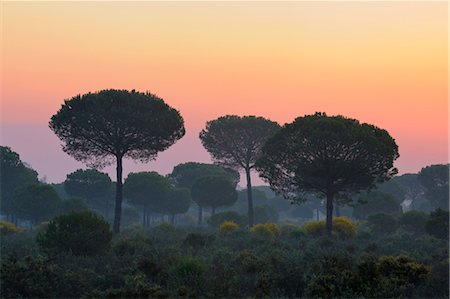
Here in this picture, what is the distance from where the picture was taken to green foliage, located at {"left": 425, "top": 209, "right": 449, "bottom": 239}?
3409cm

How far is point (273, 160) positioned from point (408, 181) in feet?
225

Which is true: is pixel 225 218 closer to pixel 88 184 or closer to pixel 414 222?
pixel 414 222

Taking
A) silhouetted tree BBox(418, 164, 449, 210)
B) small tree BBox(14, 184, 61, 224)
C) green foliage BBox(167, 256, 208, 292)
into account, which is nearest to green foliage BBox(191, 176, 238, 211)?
small tree BBox(14, 184, 61, 224)

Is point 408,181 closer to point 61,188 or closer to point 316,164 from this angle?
point 316,164

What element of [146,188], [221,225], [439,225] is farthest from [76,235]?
[146,188]

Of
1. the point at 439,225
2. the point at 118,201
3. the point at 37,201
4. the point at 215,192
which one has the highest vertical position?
the point at 215,192

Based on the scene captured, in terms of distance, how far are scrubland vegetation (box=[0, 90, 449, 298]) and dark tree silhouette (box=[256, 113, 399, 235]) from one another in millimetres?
96

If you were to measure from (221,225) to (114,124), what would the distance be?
14.4m

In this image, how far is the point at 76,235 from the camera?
68.7ft

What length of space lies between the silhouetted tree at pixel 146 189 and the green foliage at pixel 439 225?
4310 cm

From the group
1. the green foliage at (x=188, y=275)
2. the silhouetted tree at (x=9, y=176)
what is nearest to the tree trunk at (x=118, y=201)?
the green foliage at (x=188, y=275)

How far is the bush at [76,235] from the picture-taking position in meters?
21.0

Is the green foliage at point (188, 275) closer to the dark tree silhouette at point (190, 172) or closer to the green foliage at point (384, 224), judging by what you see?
the green foliage at point (384, 224)

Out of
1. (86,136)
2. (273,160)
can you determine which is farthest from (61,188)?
(273,160)
